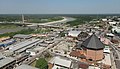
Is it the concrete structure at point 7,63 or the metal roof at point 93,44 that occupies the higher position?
the metal roof at point 93,44

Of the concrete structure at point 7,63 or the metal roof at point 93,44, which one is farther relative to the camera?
the metal roof at point 93,44

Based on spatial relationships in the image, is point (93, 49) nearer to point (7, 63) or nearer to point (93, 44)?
point (93, 44)

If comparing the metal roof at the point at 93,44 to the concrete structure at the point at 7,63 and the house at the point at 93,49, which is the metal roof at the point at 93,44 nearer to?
the house at the point at 93,49

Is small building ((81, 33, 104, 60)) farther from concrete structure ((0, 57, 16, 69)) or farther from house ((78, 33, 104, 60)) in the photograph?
concrete structure ((0, 57, 16, 69))

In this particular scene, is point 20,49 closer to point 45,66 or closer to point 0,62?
point 0,62

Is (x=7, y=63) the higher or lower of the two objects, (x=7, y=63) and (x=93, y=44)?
the lower

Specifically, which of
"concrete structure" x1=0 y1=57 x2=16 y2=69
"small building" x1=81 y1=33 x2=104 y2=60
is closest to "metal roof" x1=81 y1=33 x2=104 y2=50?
"small building" x1=81 y1=33 x2=104 y2=60

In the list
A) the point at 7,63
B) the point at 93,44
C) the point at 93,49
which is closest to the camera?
the point at 7,63

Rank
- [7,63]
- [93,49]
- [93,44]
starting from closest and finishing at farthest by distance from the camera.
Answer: [7,63] < [93,49] < [93,44]

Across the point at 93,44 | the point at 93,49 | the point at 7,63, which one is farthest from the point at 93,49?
the point at 7,63

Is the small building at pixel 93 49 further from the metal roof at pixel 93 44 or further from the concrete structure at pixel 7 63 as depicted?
the concrete structure at pixel 7 63

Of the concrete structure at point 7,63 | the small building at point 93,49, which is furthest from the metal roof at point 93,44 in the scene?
the concrete structure at point 7,63
